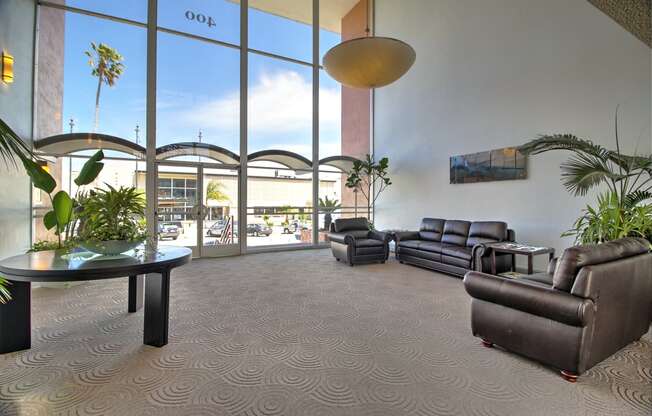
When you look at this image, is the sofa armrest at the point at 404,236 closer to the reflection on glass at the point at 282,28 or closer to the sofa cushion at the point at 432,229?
the sofa cushion at the point at 432,229

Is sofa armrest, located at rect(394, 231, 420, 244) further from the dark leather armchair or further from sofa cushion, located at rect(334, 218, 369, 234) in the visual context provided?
sofa cushion, located at rect(334, 218, 369, 234)

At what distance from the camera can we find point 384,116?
340 inches

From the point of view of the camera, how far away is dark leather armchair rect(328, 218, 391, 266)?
6039mm

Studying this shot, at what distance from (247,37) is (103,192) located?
245 inches

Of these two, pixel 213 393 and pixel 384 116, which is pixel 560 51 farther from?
pixel 213 393

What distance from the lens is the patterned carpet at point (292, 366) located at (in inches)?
76.5

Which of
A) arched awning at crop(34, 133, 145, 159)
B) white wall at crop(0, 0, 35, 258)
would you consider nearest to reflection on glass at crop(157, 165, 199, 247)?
arched awning at crop(34, 133, 145, 159)

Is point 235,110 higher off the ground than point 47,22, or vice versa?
point 47,22

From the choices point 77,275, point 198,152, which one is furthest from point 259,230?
point 77,275

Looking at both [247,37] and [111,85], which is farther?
[247,37]

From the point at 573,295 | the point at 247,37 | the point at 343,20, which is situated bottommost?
the point at 573,295

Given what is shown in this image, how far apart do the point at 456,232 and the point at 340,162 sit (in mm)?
3951

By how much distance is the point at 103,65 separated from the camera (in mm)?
6207

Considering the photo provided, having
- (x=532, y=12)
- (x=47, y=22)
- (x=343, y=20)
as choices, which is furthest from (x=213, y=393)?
(x=343, y=20)
